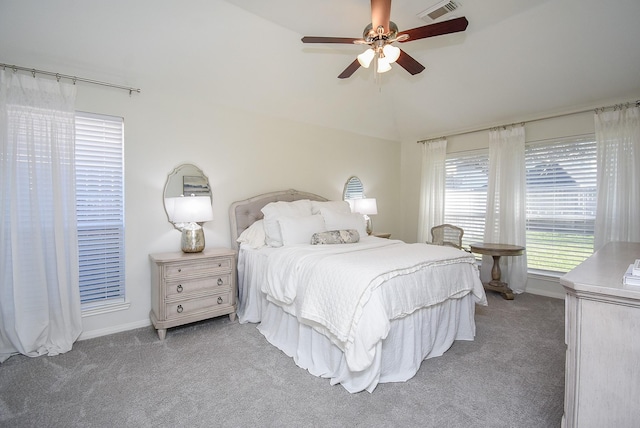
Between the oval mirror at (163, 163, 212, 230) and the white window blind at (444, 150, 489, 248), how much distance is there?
391 cm

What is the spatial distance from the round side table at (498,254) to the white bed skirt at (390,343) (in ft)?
4.41

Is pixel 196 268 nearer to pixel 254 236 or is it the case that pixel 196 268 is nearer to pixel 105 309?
pixel 254 236

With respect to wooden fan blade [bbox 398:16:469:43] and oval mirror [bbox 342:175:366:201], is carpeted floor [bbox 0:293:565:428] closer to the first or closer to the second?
wooden fan blade [bbox 398:16:469:43]

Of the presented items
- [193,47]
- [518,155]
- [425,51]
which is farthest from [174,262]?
[518,155]

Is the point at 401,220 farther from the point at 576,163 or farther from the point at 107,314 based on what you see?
the point at 107,314

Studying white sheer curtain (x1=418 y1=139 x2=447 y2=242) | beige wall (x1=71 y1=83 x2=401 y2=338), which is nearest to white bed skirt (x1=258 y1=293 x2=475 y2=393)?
beige wall (x1=71 y1=83 x2=401 y2=338)

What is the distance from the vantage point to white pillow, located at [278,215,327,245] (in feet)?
10.2

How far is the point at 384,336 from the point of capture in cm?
184

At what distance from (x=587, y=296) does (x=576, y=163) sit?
3.60 metres

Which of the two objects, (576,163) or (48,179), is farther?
(576,163)

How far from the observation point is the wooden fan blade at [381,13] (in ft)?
6.54

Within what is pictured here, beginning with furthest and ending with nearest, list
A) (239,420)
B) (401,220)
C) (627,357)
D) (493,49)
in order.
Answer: (401,220), (493,49), (239,420), (627,357)

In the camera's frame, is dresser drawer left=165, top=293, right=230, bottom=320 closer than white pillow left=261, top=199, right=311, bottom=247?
Yes

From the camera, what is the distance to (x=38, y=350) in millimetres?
2406
